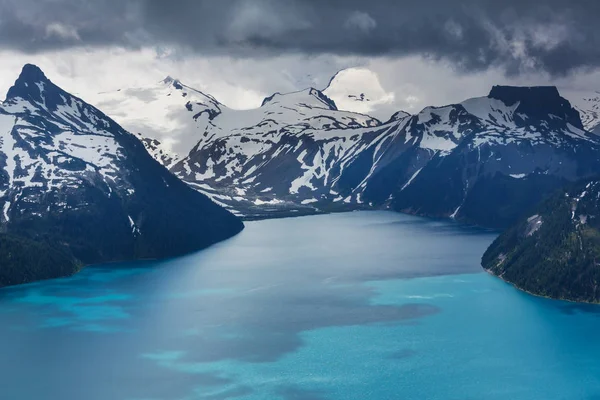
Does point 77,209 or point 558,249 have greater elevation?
point 77,209

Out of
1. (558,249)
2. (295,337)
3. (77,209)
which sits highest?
(77,209)

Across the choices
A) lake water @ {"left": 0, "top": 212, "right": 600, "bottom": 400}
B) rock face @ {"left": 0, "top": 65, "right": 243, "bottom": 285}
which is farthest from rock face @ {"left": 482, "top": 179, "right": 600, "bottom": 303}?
rock face @ {"left": 0, "top": 65, "right": 243, "bottom": 285}

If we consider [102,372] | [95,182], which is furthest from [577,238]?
[95,182]

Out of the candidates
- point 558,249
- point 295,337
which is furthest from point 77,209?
point 558,249

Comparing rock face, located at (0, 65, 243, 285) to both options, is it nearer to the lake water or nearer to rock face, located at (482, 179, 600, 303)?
the lake water

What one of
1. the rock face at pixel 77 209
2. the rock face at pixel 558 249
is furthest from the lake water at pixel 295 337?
the rock face at pixel 77 209

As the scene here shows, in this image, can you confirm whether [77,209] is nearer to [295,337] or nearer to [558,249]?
[295,337]
